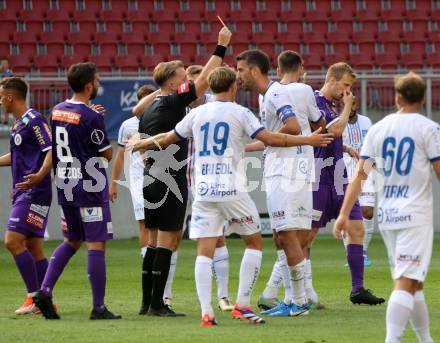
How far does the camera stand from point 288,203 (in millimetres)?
8969

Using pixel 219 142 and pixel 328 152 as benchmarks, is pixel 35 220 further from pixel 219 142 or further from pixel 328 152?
pixel 328 152

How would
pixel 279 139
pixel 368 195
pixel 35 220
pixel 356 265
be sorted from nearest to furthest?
pixel 279 139 < pixel 35 220 < pixel 356 265 < pixel 368 195

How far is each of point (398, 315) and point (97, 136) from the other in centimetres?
332

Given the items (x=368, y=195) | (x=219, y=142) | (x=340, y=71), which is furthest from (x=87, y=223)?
(x=368, y=195)

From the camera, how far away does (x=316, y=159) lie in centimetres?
1014

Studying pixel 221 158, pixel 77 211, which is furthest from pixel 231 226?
pixel 77 211

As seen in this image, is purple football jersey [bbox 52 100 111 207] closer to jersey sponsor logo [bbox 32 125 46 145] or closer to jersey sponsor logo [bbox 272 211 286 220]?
jersey sponsor logo [bbox 32 125 46 145]

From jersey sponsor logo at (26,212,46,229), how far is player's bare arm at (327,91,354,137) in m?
2.69

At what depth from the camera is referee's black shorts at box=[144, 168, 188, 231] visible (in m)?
9.16

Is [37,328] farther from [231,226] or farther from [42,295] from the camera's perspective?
[231,226]

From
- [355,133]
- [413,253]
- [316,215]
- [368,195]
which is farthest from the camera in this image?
[368,195]

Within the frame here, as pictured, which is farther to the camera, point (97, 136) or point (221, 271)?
point (221, 271)

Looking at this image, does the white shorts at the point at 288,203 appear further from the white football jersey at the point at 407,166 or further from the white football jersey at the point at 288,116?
the white football jersey at the point at 407,166

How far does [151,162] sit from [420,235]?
3.25 meters
